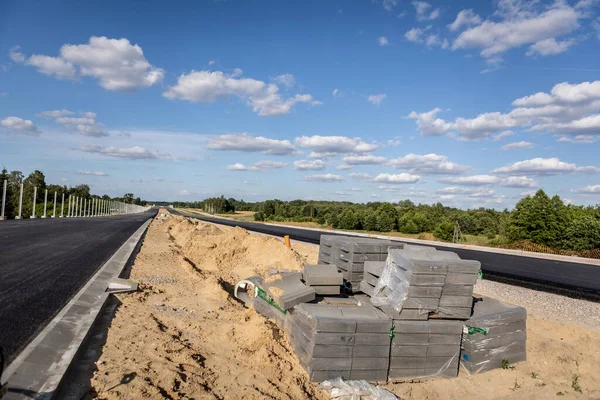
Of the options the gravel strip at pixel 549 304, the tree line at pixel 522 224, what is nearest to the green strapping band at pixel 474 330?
the gravel strip at pixel 549 304

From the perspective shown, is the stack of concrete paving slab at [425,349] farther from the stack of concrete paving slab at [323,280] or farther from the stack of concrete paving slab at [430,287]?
the stack of concrete paving slab at [323,280]

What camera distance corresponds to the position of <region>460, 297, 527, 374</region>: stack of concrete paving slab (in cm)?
756

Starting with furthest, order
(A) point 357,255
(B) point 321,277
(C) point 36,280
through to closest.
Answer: (A) point 357,255 < (C) point 36,280 < (B) point 321,277

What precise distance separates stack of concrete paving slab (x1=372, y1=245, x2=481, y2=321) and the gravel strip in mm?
4154

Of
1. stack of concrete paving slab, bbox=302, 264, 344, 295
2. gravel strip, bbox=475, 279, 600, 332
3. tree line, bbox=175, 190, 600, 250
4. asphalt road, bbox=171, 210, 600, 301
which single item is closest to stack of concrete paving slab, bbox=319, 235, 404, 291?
stack of concrete paving slab, bbox=302, 264, 344, 295

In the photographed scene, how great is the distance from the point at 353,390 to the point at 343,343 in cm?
76

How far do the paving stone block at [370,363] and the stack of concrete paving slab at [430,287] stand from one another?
0.79 metres

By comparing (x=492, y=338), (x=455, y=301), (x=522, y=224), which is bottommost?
(x=492, y=338)

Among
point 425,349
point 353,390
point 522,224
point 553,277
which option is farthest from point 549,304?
point 522,224

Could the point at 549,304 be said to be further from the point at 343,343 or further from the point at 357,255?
the point at 343,343

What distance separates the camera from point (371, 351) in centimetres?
684

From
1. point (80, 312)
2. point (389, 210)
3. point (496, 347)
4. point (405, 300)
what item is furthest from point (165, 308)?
point (389, 210)

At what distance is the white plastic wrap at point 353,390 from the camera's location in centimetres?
599

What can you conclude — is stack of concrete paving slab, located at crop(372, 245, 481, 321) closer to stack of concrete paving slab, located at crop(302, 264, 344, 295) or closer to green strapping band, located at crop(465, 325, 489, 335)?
green strapping band, located at crop(465, 325, 489, 335)
